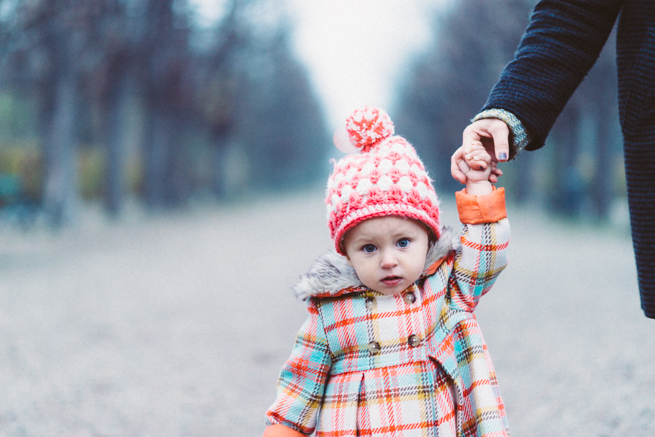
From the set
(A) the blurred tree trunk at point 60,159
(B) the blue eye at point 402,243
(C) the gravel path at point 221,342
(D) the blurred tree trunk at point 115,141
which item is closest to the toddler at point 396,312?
(B) the blue eye at point 402,243

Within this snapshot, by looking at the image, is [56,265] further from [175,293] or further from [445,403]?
[445,403]

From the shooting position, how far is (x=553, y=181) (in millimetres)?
18125

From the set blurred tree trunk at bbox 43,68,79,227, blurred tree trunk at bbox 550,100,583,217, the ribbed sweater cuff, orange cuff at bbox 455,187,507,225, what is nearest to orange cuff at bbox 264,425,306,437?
orange cuff at bbox 455,187,507,225

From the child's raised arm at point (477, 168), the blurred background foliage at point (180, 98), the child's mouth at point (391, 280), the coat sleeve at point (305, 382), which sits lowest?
the coat sleeve at point (305, 382)

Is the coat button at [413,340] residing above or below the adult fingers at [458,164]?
below

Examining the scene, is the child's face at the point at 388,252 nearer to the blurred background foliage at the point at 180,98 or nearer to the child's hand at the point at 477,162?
the child's hand at the point at 477,162

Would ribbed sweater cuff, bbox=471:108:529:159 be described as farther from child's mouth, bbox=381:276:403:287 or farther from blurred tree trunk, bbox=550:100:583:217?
blurred tree trunk, bbox=550:100:583:217

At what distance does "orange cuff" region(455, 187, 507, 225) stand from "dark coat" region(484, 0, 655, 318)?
23 cm

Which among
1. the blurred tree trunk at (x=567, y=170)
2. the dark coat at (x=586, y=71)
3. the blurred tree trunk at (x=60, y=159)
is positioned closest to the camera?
the dark coat at (x=586, y=71)

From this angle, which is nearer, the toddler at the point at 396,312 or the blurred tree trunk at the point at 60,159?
the toddler at the point at 396,312

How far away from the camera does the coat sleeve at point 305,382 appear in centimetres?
192

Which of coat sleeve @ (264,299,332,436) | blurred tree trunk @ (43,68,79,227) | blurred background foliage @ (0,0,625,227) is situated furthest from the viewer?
blurred tree trunk @ (43,68,79,227)

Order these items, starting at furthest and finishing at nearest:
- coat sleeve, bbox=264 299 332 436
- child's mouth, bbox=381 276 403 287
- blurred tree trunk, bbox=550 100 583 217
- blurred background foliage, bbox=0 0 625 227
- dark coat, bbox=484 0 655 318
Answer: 1. blurred tree trunk, bbox=550 100 583 217
2. blurred background foliage, bbox=0 0 625 227
3. coat sleeve, bbox=264 299 332 436
4. child's mouth, bbox=381 276 403 287
5. dark coat, bbox=484 0 655 318

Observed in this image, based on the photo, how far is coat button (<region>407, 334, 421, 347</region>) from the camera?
1.85 m
